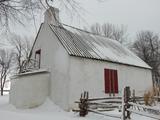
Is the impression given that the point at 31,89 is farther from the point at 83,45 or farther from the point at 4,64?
the point at 4,64

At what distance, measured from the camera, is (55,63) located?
15.4 metres

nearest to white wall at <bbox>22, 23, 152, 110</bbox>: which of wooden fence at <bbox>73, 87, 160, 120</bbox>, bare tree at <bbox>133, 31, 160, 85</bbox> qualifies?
wooden fence at <bbox>73, 87, 160, 120</bbox>

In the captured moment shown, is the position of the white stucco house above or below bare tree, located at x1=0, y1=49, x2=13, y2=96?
below

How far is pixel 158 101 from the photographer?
16422 millimetres

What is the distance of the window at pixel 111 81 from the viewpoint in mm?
16078

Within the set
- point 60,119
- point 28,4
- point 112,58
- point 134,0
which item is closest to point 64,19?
point 28,4

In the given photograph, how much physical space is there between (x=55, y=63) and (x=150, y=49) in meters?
27.6

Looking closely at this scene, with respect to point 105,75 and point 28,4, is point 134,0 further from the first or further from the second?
point 105,75

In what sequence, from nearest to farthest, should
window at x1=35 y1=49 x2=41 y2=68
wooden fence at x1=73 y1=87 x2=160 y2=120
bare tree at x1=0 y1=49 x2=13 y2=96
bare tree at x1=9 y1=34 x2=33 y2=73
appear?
wooden fence at x1=73 y1=87 x2=160 y2=120
window at x1=35 y1=49 x2=41 y2=68
bare tree at x1=9 y1=34 x2=33 y2=73
bare tree at x1=0 y1=49 x2=13 y2=96

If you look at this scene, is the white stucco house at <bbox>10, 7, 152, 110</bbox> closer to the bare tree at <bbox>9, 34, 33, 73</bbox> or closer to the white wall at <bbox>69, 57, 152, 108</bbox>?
the white wall at <bbox>69, 57, 152, 108</bbox>

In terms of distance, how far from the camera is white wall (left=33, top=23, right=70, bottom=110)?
14.1m

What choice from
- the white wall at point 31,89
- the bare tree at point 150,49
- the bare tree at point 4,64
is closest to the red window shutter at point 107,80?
the white wall at point 31,89

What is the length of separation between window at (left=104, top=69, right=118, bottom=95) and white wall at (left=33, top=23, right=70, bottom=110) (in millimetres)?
3433

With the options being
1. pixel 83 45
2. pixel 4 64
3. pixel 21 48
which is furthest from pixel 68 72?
pixel 4 64
